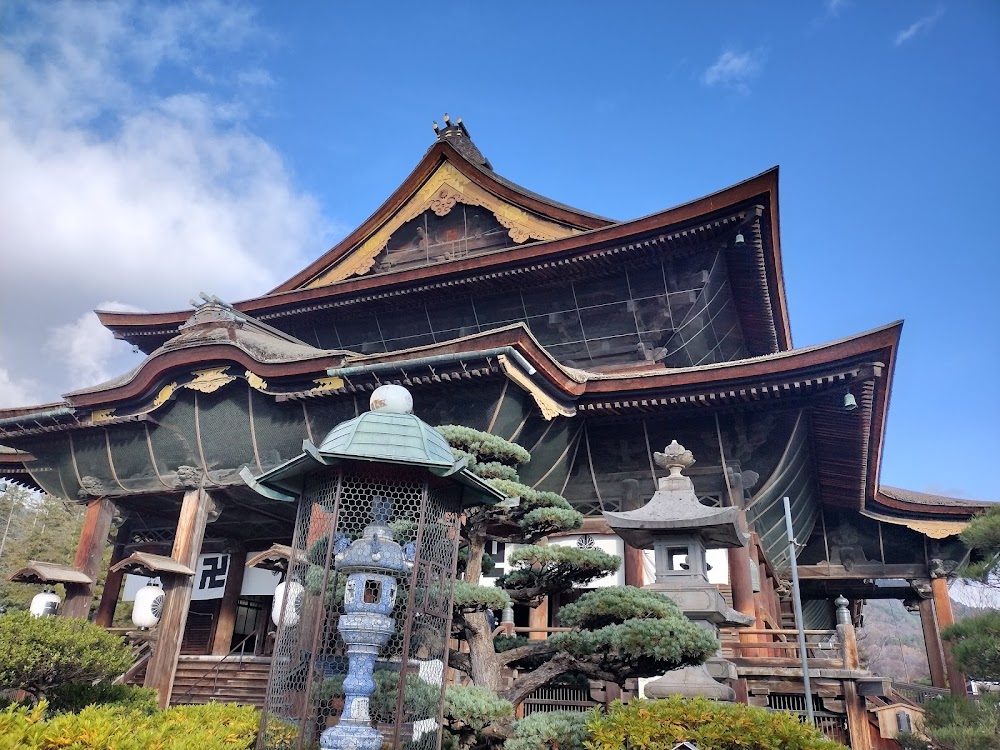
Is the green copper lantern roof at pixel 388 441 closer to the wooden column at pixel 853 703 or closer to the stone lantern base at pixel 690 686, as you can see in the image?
the stone lantern base at pixel 690 686

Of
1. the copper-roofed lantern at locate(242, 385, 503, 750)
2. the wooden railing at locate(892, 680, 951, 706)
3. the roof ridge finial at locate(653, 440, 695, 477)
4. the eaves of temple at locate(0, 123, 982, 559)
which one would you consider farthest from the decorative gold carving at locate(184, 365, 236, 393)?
the wooden railing at locate(892, 680, 951, 706)

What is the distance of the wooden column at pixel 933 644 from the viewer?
15875 millimetres

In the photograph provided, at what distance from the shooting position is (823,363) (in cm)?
958

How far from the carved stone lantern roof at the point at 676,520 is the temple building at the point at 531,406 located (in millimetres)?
2573

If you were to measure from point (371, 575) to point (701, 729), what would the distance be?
109 inches

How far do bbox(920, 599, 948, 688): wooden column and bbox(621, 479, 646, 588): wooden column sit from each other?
9.25 meters

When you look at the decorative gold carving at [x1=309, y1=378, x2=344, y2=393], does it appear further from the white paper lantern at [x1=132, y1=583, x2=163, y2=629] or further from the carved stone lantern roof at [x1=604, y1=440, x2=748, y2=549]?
the carved stone lantern roof at [x1=604, y1=440, x2=748, y2=549]

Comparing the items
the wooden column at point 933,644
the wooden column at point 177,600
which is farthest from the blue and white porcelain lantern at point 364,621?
the wooden column at point 933,644

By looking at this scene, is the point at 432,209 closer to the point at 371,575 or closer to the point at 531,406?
the point at 531,406

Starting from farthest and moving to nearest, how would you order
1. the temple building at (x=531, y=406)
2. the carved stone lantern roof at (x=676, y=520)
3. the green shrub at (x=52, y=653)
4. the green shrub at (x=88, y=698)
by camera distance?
1. the temple building at (x=531, y=406)
2. the carved stone lantern roof at (x=676, y=520)
3. the green shrub at (x=88, y=698)
4. the green shrub at (x=52, y=653)

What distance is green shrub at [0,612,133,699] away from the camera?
628 cm

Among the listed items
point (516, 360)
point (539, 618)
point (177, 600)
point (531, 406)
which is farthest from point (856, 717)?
point (177, 600)

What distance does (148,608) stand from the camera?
1164 centimetres

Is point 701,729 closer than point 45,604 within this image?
Yes
